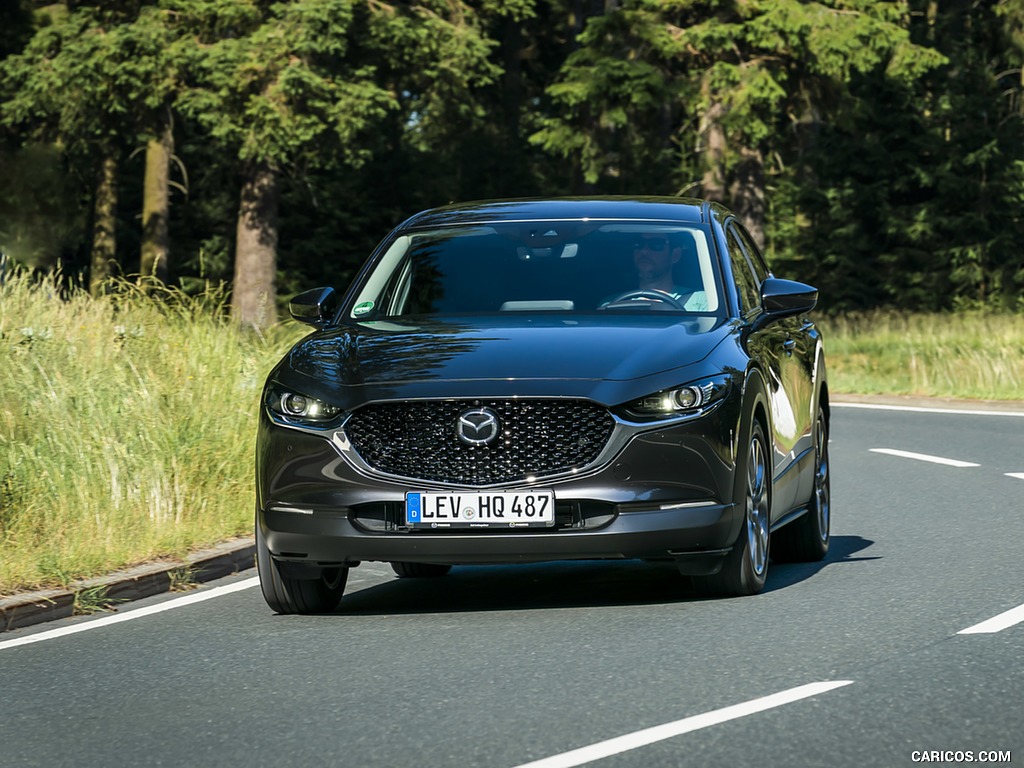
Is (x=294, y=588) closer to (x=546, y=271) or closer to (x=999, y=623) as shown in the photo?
(x=546, y=271)

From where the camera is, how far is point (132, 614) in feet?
29.6

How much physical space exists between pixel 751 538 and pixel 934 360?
21.2 meters

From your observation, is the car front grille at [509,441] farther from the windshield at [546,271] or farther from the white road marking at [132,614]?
the white road marking at [132,614]

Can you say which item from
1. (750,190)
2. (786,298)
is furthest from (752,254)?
(750,190)

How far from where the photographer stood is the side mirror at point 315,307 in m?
9.44

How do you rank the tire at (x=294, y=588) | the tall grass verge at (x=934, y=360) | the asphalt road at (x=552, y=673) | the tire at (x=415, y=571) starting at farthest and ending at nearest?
1. the tall grass verge at (x=934, y=360)
2. the tire at (x=415, y=571)
3. the tire at (x=294, y=588)
4. the asphalt road at (x=552, y=673)

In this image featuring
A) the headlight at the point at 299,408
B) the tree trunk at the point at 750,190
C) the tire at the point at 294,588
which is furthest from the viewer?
the tree trunk at the point at 750,190

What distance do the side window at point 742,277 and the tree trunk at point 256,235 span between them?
2742cm

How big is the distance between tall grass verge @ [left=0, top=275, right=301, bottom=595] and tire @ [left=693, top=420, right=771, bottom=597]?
3059mm

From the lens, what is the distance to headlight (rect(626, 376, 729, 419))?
805cm

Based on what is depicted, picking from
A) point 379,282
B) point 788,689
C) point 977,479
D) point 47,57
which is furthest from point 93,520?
point 47,57

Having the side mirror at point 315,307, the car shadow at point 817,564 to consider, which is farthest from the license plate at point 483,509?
the side mirror at point 315,307

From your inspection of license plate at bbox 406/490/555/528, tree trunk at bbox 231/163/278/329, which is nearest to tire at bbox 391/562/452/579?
license plate at bbox 406/490/555/528

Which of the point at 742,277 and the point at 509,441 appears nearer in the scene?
the point at 509,441
